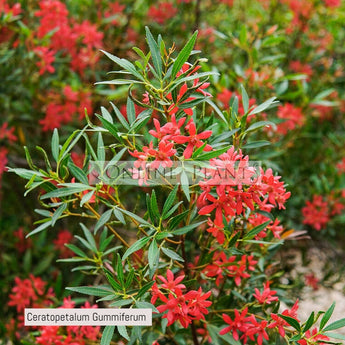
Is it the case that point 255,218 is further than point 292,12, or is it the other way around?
Result: point 292,12

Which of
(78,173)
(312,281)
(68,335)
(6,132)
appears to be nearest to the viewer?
(78,173)

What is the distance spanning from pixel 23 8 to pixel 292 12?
1225 mm

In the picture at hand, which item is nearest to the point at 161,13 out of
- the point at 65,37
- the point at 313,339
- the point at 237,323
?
the point at 65,37

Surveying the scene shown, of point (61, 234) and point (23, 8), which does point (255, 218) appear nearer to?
point (61, 234)

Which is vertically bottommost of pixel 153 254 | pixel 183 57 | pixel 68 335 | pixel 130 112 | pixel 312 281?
pixel 312 281

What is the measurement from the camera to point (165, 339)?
1.20 meters

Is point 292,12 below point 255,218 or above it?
above

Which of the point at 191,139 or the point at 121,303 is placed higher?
the point at 191,139

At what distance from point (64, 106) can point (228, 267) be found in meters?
1.06

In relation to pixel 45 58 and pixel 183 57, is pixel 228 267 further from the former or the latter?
pixel 45 58

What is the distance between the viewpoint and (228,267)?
110 cm

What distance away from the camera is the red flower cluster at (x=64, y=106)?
180 centimetres

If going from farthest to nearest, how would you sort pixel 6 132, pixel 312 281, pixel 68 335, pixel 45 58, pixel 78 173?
pixel 312 281, pixel 6 132, pixel 45 58, pixel 68 335, pixel 78 173

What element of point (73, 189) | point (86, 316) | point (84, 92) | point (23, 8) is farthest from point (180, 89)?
point (23, 8)
